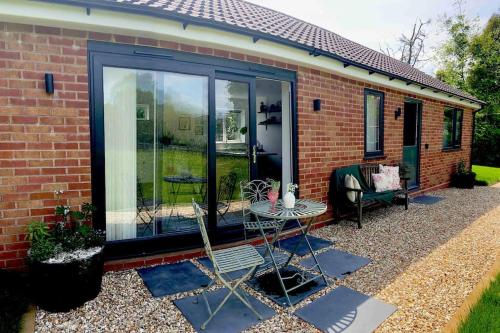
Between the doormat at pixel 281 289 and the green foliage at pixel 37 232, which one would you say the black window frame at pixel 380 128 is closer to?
the doormat at pixel 281 289

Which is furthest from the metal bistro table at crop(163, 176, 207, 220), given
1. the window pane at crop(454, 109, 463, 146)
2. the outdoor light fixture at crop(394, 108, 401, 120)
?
the window pane at crop(454, 109, 463, 146)

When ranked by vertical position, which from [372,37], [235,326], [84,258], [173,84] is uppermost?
[372,37]

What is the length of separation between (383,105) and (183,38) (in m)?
5.38

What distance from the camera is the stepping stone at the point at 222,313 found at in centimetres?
271

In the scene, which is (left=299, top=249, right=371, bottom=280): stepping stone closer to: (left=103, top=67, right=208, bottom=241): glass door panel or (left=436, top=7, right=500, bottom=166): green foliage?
(left=103, top=67, right=208, bottom=241): glass door panel

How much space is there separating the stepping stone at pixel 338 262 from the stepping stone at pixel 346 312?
0.49 metres

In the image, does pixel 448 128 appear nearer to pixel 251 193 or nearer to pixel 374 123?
pixel 374 123

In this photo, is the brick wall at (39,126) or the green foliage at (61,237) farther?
the brick wall at (39,126)

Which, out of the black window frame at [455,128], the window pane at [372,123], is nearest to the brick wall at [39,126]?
the window pane at [372,123]

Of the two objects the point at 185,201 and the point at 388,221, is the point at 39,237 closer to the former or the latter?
the point at 185,201

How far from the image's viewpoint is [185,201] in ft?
14.3

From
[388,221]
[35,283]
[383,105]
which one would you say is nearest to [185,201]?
[35,283]

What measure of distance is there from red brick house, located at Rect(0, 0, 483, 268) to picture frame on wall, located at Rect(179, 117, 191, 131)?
19 millimetres

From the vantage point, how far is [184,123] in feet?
13.8
